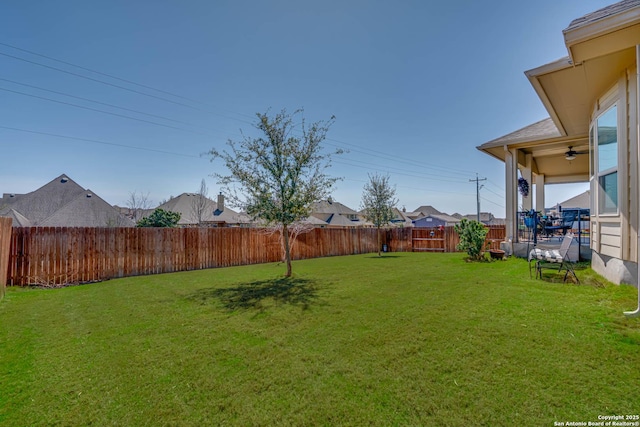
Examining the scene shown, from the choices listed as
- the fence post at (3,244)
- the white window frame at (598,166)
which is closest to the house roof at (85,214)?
the fence post at (3,244)

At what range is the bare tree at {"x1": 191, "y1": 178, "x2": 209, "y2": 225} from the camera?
29.1 metres

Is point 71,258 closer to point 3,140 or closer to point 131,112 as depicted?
point 131,112

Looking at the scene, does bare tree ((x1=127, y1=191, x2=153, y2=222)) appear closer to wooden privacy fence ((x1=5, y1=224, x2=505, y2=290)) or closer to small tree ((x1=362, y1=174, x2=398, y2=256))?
wooden privacy fence ((x1=5, y1=224, x2=505, y2=290))

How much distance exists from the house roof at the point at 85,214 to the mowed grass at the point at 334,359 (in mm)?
16532

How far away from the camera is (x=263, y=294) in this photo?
6707mm

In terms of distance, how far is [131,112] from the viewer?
15.6 m

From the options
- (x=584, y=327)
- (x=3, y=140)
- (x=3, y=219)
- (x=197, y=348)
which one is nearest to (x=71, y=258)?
(x=3, y=219)

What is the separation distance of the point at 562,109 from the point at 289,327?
8.38 m

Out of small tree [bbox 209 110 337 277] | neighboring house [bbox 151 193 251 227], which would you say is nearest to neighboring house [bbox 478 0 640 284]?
small tree [bbox 209 110 337 277]

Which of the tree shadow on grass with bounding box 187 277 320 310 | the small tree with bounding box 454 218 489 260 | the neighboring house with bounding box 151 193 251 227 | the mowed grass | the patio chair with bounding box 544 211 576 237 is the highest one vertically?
the neighboring house with bounding box 151 193 251 227

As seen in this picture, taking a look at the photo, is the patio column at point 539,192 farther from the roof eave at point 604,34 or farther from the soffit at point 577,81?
the roof eave at point 604,34

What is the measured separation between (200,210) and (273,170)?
76.5 ft

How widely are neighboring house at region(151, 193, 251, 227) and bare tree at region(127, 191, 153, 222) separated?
1.79 meters

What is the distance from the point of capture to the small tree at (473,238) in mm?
10703
